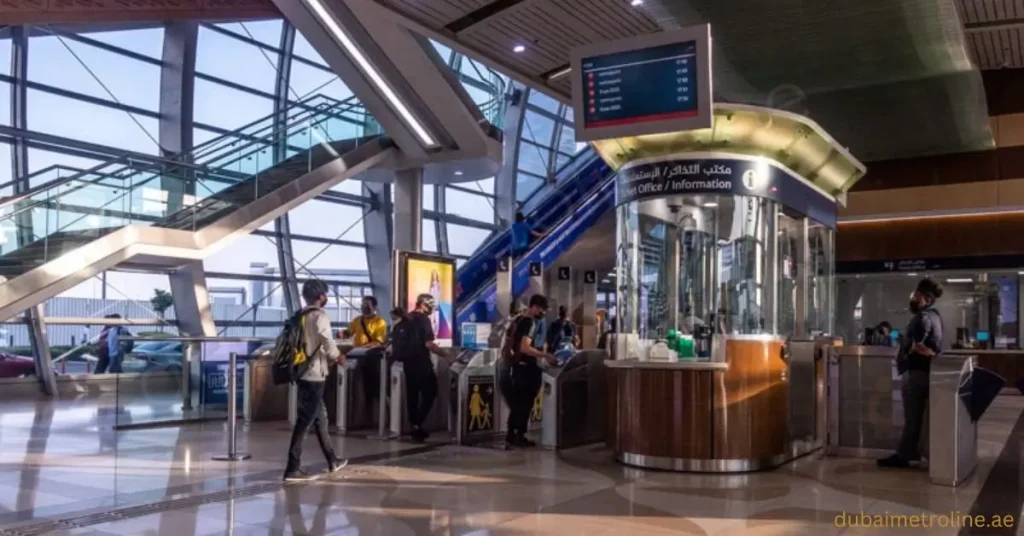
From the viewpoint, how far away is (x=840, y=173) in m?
9.35

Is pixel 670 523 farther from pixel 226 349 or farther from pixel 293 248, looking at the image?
pixel 293 248

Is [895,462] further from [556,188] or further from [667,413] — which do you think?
[556,188]

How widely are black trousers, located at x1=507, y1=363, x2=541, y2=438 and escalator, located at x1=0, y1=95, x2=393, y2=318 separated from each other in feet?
20.0

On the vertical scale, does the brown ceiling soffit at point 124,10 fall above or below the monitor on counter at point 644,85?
above

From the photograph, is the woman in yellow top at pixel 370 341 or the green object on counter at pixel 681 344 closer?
the green object on counter at pixel 681 344

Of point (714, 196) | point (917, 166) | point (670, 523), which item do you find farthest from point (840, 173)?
point (917, 166)

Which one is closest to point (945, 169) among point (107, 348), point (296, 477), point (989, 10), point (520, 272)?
point (989, 10)

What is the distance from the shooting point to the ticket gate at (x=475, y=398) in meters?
8.74

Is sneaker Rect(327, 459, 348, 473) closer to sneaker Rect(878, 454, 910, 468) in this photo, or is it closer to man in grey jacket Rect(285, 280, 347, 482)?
man in grey jacket Rect(285, 280, 347, 482)

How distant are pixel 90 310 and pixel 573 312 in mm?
9142

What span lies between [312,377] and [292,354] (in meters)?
0.22

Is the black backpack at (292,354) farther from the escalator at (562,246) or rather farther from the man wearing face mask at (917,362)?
the escalator at (562,246)

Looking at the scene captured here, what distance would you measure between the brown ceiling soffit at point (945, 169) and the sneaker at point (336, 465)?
11428 millimetres

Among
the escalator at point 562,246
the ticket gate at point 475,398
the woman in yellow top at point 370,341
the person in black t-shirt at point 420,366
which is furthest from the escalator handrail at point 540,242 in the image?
the person in black t-shirt at point 420,366
